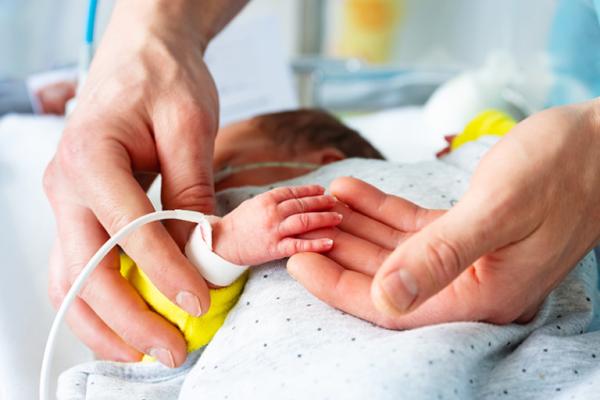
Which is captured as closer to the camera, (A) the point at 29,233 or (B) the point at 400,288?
(B) the point at 400,288

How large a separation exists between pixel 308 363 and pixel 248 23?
1296 mm

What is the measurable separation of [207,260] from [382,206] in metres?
0.18

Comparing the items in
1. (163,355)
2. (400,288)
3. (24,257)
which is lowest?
(24,257)

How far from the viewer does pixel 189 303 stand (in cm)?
76

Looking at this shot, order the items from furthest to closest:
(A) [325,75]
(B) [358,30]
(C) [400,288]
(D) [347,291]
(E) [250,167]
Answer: (B) [358,30], (A) [325,75], (E) [250,167], (D) [347,291], (C) [400,288]

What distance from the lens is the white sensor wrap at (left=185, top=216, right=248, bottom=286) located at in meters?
0.78

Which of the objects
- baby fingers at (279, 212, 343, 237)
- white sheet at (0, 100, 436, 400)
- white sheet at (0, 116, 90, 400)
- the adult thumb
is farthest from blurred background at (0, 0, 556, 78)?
the adult thumb

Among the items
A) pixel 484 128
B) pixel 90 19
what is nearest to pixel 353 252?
pixel 484 128

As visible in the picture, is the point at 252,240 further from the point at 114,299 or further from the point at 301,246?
the point at 114,299

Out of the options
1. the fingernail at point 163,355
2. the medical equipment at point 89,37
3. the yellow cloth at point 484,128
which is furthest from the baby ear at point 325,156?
the fingernail at point 163,355

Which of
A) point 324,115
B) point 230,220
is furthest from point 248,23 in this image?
point 230,220

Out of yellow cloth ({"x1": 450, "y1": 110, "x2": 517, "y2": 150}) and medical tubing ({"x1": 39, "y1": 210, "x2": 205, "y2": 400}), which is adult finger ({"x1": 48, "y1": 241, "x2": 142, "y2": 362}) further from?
yellow cloth ({"x1": 450, "y1": 110, "x2": 517, "y2": 150})

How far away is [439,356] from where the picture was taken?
62cm

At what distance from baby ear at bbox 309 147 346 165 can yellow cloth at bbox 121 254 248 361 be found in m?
0.43
